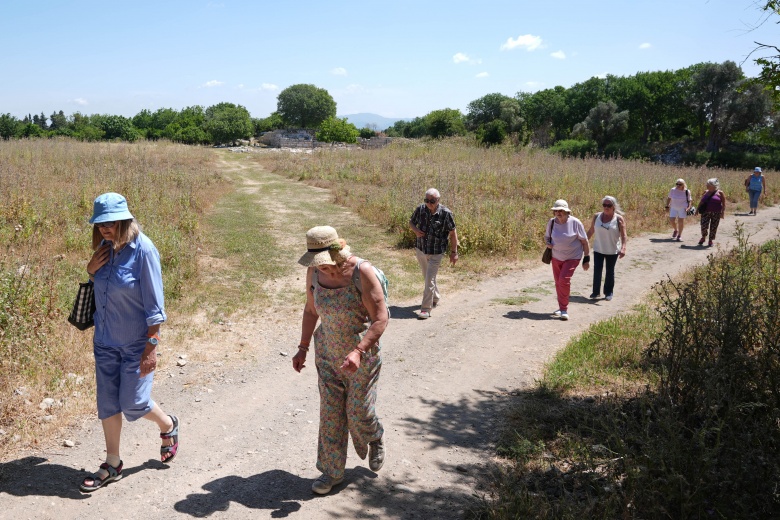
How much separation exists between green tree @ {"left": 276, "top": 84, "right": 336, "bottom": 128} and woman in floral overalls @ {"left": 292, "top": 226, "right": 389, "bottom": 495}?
95.5 meters

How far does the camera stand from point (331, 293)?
377 centimetres

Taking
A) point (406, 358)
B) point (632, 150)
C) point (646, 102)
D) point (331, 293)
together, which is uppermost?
point (646, 102)

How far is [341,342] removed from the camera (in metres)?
3.80

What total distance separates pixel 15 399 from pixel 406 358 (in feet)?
13.1

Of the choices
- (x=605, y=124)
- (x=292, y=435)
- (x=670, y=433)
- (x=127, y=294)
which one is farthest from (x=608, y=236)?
(x=605, y=124)

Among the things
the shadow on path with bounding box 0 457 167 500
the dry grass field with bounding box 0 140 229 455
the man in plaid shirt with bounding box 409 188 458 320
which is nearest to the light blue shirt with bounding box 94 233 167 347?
the shadow on path with bounding box 0 457 167 500

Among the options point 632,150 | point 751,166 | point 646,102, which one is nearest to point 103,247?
point 751,166

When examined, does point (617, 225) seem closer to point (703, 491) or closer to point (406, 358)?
point (406, 358)

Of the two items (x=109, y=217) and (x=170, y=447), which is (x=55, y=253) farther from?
(x=109, y=217)

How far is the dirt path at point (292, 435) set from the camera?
12.7 feet

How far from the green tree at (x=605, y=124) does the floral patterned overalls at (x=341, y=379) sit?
2493 inches

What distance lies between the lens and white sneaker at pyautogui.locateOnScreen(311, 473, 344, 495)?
3959mm

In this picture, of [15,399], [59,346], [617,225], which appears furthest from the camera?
[617,225]

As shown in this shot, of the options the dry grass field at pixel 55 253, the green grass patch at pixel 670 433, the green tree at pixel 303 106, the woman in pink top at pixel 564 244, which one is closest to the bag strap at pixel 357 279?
the green grass patch at pixel 670 433
